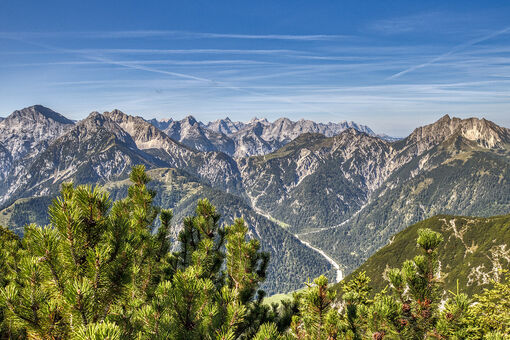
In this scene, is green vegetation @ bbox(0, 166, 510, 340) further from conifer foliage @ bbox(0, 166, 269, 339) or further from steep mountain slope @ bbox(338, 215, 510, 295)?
steep mountain slope @ bbox(338, 215, 510, 295)

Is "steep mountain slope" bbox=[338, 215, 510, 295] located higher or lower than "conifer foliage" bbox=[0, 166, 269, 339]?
lower

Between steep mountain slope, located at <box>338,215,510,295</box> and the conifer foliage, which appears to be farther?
steep mountain slope, located at <box>338,215,510,295</box>

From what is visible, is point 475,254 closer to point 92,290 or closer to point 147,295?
point 147,295

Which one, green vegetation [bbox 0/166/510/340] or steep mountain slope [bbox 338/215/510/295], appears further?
steep mountain slope [bbox 338/215/510/295]

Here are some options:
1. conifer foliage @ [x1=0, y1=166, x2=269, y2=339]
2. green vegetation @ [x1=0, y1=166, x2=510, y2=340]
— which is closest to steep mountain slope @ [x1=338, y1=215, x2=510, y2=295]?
green vegetation @ [x1=0, y1=166, x2=510, y2=340]

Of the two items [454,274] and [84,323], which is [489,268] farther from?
[84,323]

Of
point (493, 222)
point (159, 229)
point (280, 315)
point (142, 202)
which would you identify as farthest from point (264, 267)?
point (493, 222)

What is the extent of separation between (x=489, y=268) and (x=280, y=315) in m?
194

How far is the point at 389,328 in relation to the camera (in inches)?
313

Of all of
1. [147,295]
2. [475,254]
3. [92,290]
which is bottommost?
[475,254]

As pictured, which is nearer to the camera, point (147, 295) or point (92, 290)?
point (92, 290)

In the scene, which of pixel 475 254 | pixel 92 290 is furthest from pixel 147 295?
pixel 475 254

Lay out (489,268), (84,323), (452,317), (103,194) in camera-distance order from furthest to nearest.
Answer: (489,268)
(452,317)
(103,194)
(84,323)

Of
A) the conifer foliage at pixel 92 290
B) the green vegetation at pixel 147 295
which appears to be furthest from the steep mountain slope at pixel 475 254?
the conifer foliage at pixel 92 290
